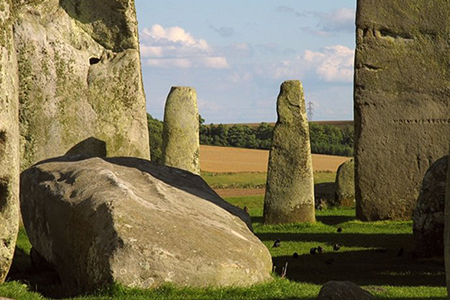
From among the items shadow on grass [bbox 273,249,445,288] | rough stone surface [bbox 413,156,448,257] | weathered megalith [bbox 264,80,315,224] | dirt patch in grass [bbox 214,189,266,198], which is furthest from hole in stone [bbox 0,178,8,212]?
dirt patch in grass [bbox 214,189,266,198]

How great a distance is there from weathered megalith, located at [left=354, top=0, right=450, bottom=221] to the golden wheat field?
23013 mm

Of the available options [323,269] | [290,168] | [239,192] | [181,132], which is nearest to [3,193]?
[323,269]

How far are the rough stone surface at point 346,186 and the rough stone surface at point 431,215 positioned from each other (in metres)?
10.5

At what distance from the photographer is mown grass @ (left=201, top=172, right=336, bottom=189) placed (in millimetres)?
35781

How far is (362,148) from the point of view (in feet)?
68.5

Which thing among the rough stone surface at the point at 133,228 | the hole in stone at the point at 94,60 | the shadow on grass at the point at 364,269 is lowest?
the shadow on grass at the point at 364,269

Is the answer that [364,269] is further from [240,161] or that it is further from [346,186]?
[240,161]

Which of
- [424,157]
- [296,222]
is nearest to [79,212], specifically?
[296,222]

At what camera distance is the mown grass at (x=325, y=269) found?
10.9 metres

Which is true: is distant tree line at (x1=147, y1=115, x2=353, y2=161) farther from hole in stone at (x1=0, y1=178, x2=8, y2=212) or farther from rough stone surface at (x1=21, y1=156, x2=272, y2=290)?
hole in stone at (x1=0, y1=178, x2=8, y2=212)

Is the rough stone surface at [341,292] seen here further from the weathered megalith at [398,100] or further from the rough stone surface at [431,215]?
the weathered megalith at [398,100]

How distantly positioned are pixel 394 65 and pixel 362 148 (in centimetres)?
185

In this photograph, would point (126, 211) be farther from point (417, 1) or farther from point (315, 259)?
point (417, 1)

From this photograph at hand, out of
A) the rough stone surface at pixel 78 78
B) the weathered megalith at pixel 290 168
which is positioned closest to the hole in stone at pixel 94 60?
the rough stone surface at pixel 78 78
